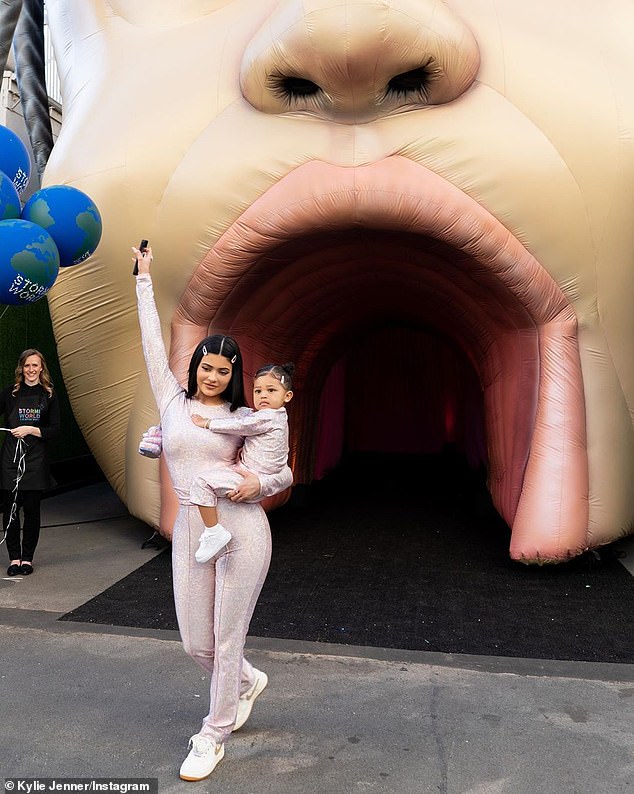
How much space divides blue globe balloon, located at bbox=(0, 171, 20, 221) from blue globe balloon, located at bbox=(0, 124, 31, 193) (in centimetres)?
26

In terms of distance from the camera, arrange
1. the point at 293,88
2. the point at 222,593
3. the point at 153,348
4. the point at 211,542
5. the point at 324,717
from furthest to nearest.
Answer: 1. the point at 293,88
2. the point at 324,717
3. the point at 153,348
4. the point at 222,593
5. the point at 211,542

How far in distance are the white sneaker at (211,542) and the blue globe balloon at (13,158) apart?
2.29 metres

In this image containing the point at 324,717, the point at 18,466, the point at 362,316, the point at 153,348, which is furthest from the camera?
the point at 362,316

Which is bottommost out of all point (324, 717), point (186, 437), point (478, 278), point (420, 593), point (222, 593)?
point (420, 593)

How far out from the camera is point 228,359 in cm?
236

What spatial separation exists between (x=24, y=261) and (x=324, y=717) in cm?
219

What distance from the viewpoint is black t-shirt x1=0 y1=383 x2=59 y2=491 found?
4559 mm

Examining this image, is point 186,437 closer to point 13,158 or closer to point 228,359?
point 228,359

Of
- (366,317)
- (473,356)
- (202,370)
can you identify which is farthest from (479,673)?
(366,317)

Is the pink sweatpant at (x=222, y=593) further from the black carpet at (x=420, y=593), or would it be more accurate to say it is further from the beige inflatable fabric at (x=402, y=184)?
the beige inflatable fabric at (x=402, y=184)

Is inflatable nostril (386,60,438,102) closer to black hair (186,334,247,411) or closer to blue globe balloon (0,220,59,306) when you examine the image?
blue globe balloon (0,220,59,306)

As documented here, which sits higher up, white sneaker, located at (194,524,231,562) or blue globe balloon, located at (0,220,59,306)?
blue globe balloon, located at (0,220,59,306)

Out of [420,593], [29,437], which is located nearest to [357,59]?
[29,437]

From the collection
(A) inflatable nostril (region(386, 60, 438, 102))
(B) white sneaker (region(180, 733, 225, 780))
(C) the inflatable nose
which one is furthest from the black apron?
(A) inflatable nostril (region(386, 60, 438, 102))
